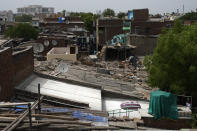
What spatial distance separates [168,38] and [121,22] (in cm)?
2854

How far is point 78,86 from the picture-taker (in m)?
13.8

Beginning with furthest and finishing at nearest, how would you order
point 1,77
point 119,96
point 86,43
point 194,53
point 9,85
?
point 86,43, point 119,96, point 194,53, point 9,85, point 1,77

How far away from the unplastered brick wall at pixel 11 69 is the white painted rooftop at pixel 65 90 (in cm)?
42

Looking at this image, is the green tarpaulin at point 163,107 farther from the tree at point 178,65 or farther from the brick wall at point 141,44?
the brick wall at point 141,44

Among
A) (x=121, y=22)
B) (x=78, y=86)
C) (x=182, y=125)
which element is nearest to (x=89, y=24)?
(x=121, y=22)

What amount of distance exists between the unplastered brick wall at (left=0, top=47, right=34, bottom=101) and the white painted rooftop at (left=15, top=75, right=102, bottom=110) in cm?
42

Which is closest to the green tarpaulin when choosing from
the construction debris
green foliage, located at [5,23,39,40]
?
the construction debris

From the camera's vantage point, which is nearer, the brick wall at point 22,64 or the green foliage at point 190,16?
the brick wall at point 22,64

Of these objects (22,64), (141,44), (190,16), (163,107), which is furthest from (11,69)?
(190,16)

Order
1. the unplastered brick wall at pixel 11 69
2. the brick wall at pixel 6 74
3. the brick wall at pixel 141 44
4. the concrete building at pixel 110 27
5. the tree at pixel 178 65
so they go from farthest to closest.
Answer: the concrete building at pixel 110 27, the brick wall at pixel 141 44, the tree at pixel 178 65, the unplastered brick wall at pixel 11 69, the brick wall at pixel 6 74

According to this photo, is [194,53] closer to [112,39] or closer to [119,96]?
[119,96]

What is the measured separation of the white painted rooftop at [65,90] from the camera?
37.5 feet

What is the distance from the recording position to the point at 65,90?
1259 cm

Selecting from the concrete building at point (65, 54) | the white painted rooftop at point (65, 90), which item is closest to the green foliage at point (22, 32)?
the concrete building at point (65, 54)
